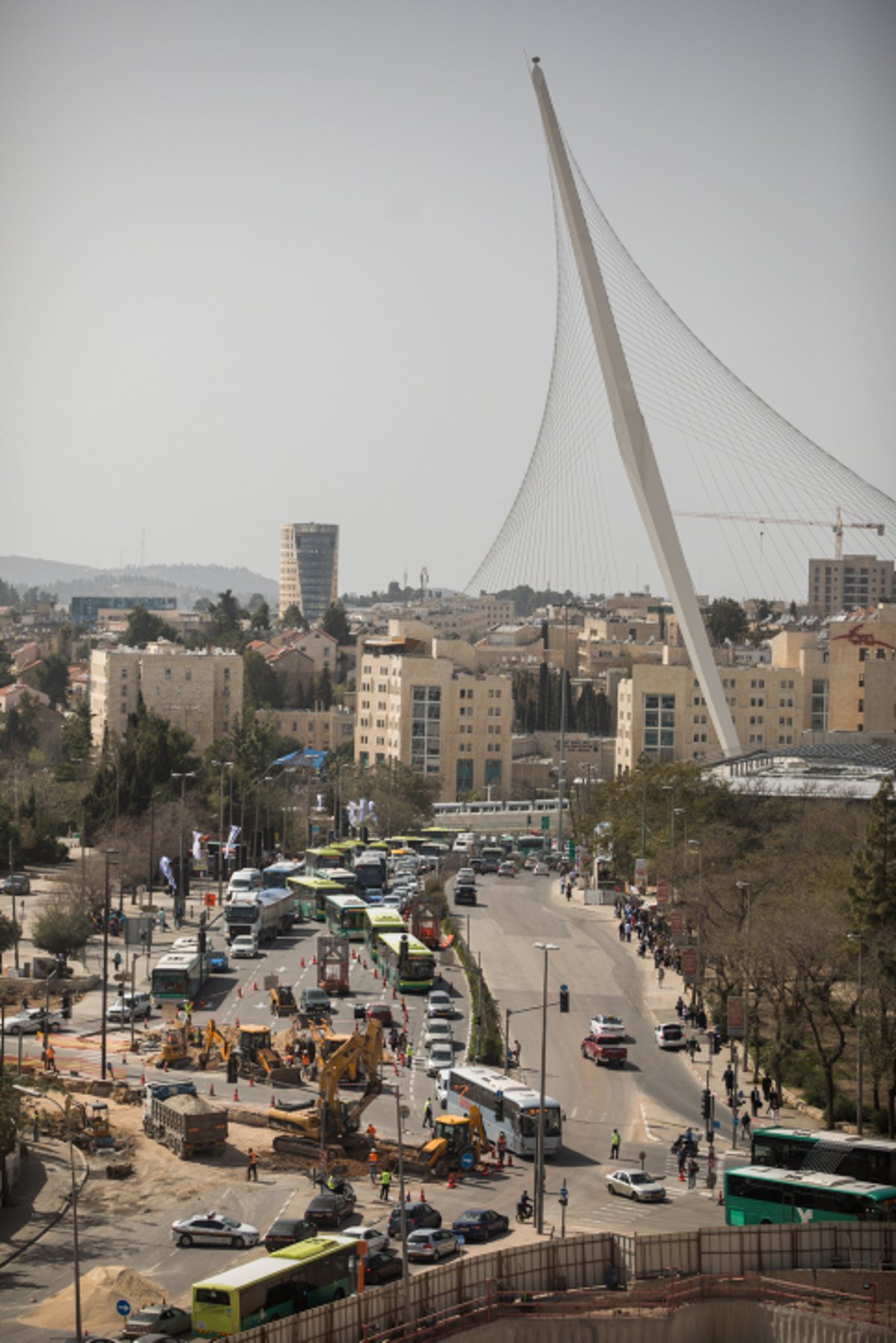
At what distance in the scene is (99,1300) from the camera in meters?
13.4

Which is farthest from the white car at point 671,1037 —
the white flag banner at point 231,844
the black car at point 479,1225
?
the white flag banner at point 231,844

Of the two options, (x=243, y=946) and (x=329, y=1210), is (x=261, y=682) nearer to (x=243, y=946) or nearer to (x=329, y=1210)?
(x=243, y=946)

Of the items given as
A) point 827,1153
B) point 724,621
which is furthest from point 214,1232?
point 724,621

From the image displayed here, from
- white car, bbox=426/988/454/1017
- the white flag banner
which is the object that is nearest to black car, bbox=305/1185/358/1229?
white car, bbox=426/988/454/1017

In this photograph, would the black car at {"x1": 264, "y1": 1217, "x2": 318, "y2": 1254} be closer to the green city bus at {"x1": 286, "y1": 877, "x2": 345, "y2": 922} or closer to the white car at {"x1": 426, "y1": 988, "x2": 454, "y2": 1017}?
the white car at {"x1": 426, "y1": 988, "x2": 454, "y2": 1017}

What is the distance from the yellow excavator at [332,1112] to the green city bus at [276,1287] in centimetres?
422

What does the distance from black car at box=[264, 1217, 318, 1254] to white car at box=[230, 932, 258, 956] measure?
46.1ft

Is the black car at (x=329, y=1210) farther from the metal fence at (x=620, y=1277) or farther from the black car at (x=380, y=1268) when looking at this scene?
the metal fence at (x=620, y=1277)

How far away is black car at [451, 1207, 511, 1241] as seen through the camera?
1493cm

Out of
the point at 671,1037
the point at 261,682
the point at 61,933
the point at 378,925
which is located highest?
the point at 261,682

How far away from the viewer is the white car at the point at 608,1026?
22.1 metres

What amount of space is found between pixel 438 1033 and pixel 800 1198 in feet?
26.3

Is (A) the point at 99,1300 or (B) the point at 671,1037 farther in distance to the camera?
(B) the point at 671,1037

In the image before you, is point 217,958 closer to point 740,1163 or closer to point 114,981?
point 114,981
